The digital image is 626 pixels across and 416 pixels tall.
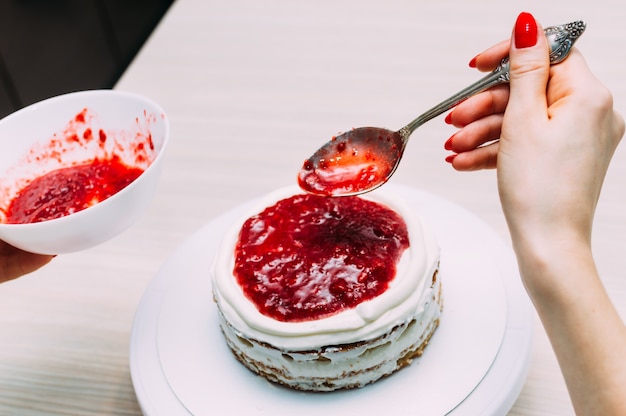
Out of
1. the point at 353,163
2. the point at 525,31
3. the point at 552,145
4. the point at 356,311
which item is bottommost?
the point at 356,311

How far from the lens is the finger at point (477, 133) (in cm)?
114

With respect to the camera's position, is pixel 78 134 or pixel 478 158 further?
pixel 78 134

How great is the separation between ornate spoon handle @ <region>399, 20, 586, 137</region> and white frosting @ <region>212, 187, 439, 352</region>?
0.22m

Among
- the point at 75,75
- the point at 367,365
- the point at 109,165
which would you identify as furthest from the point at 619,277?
the point at 75,75

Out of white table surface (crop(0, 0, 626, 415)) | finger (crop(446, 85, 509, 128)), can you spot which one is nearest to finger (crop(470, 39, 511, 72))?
finger (crop(446, 85, 509, 128))

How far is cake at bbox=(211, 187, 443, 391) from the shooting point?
1.01 m

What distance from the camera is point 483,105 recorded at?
44.8 inches

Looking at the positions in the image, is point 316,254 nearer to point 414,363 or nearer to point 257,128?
point 414,363

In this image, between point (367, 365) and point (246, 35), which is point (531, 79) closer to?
point (367, 365)

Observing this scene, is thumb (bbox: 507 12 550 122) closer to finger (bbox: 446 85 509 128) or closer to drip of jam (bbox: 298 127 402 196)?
finger (bbox: 446 85 509 128)

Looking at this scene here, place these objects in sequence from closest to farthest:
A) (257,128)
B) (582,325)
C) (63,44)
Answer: (582,325), (257,128), (63,44)

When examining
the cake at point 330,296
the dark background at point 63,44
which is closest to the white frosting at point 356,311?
the cake at point 330,296

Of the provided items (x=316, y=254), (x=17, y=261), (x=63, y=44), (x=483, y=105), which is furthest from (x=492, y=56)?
(x=63, y=44)

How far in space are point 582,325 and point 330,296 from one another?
373mm
